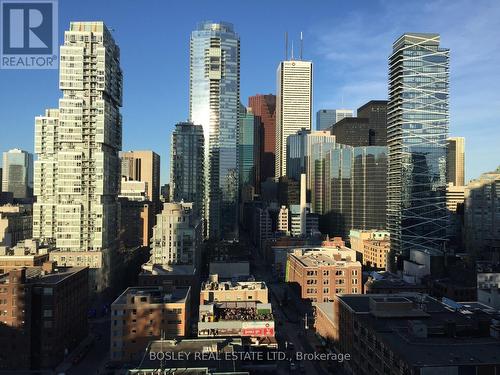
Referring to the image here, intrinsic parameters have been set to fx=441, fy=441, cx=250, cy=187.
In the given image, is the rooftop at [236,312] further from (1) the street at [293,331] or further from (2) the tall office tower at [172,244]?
(2) the tall office tower at [172,244]

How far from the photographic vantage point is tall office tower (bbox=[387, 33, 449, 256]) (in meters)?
185

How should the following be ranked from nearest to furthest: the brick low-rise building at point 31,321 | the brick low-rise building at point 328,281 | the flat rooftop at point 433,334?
the flat rooftop at point 433,334, the brick low-rise building at point 31,321, the brick low-rise building at point 328,281

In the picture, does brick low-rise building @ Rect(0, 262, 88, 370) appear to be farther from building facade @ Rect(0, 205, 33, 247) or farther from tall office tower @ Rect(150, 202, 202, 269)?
building facade @ Rect(0, 205, 33, 247)

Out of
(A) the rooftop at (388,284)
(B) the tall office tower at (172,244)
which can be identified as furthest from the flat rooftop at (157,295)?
→ (A) the rooftop at (388,284)

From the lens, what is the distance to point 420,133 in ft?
616

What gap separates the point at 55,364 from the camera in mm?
85062

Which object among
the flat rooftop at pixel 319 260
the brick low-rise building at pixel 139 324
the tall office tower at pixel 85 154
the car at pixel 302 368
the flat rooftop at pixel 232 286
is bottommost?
the car at pixel 302 368

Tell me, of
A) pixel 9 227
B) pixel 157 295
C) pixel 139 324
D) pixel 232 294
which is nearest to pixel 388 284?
pixel 232 294

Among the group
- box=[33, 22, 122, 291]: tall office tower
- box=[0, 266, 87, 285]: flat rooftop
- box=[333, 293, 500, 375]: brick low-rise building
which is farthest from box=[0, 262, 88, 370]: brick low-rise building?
box=[333, 293, 500, 375]: brick low-rise building

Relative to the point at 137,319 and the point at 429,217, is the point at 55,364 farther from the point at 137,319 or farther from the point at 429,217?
the point at 429,217

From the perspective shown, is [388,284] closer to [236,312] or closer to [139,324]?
[236,312]

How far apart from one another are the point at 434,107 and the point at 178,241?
124 meters

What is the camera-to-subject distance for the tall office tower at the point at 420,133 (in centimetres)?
18500

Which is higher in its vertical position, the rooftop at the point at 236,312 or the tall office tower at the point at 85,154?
the tall office tower at the point at 85,154
